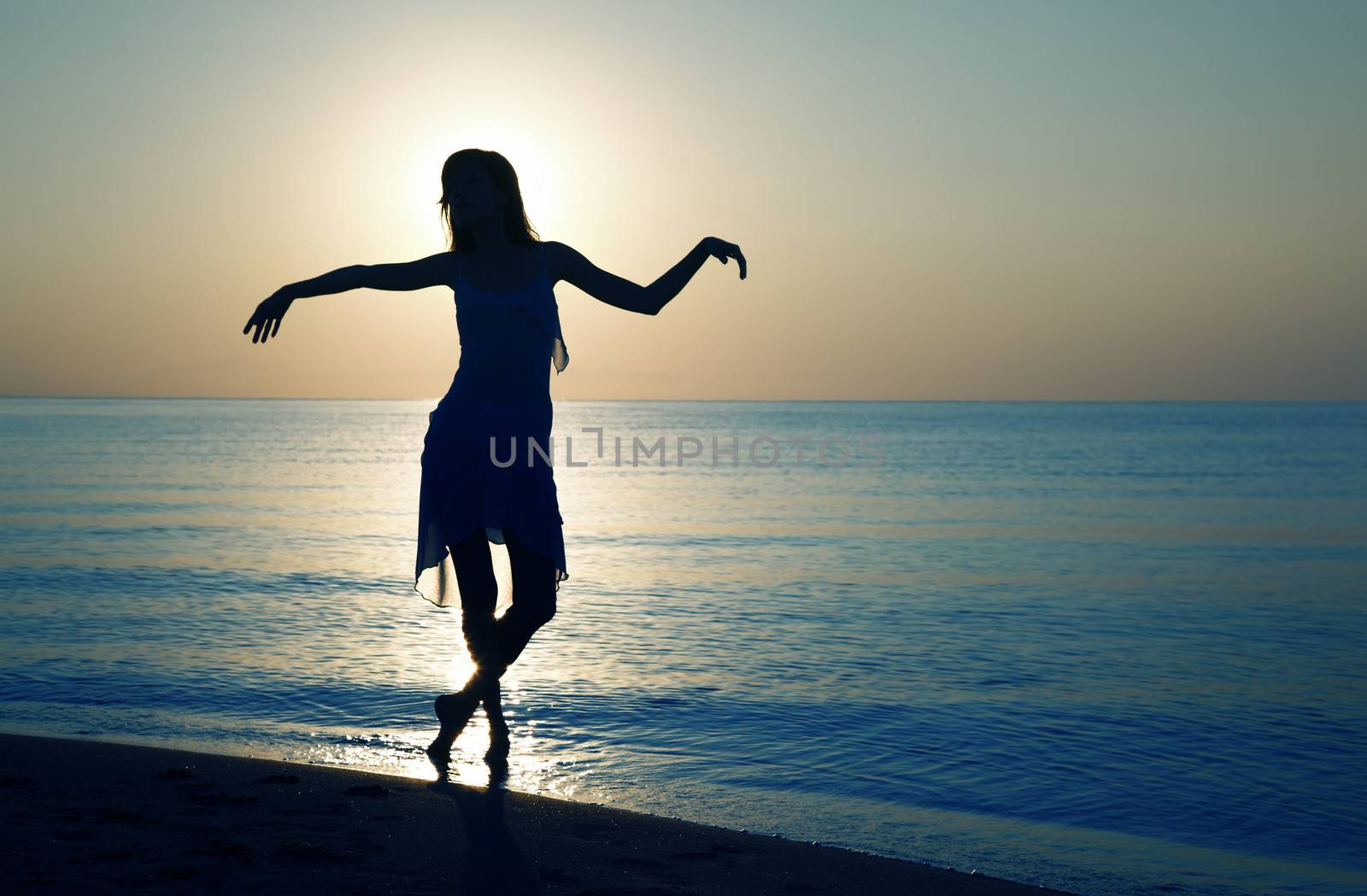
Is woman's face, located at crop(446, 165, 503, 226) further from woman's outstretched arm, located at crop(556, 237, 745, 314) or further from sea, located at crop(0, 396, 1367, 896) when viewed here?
sea, located at crop(0, 396, 1367, 896)

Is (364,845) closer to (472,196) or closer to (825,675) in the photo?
(472,196)

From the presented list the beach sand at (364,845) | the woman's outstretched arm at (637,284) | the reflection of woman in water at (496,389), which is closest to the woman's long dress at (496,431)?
the reflection of woman in water at (496,389)

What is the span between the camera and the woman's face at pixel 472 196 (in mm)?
4113

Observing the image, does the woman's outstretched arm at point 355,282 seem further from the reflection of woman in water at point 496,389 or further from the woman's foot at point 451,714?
the woman's foot at point 451,714

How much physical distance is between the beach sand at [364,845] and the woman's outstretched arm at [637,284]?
1827 mm

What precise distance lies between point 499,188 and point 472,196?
0.37ft

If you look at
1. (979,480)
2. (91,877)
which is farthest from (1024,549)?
(979,480)

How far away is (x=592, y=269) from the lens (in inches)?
169

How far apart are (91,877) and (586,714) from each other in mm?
3086

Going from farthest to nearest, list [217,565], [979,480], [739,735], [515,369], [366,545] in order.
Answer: [979,480] → [366,545] → [217,565] → [739,735] → [515,369]

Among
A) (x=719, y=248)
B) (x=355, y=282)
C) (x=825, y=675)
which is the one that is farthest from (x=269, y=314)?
(x=825, y=675)

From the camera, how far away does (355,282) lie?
13.4 ft

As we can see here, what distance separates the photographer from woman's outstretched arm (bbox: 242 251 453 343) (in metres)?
3.84

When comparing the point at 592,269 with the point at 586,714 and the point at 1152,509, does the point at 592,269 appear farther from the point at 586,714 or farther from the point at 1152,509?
the point at 1152,509
